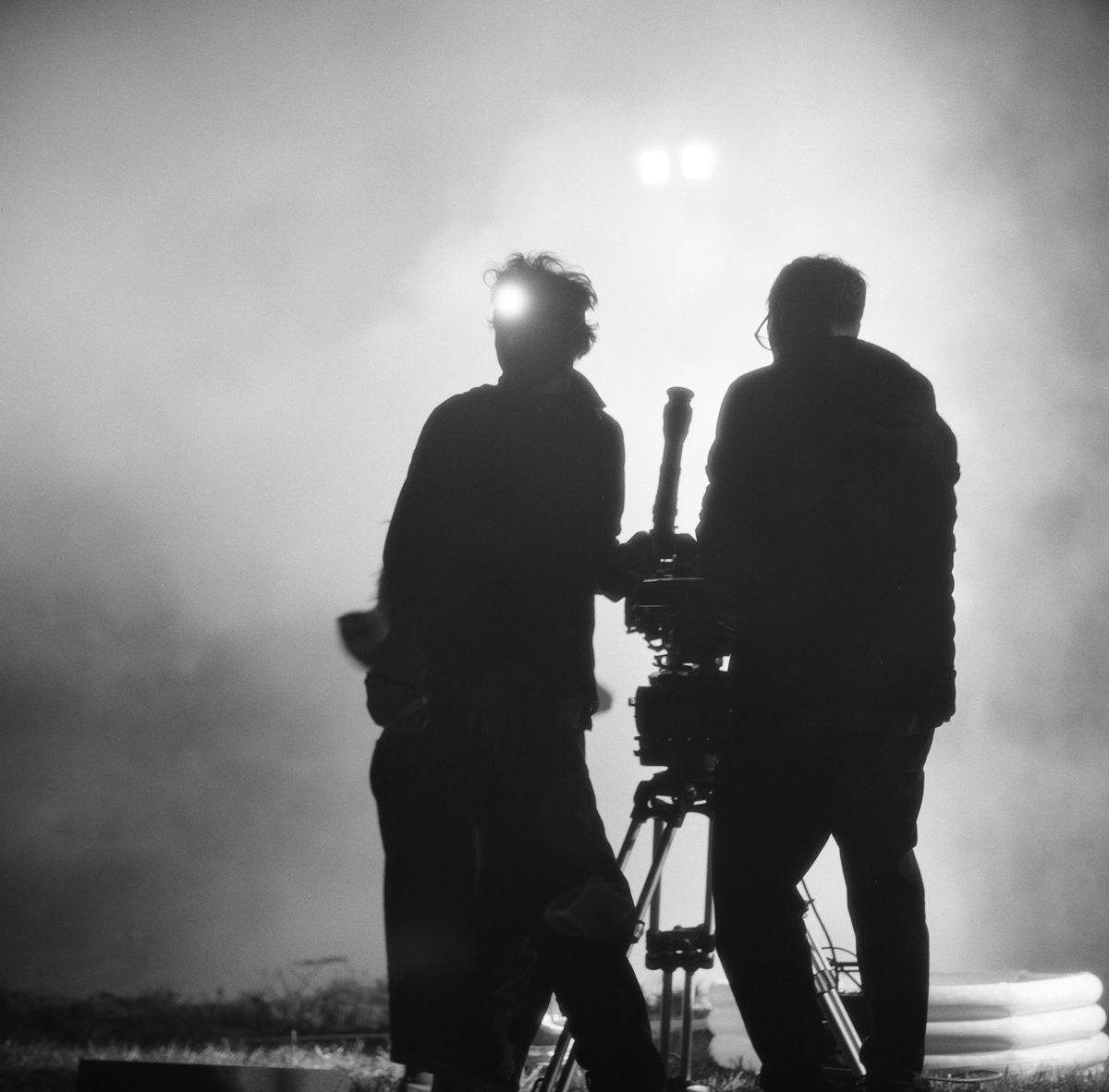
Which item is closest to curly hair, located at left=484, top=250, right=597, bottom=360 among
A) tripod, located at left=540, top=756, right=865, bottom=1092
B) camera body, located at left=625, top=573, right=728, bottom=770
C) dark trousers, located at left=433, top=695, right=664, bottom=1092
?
camera body, located at left=625, top=573, right=728, bottom=770

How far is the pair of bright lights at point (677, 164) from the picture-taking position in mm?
4086

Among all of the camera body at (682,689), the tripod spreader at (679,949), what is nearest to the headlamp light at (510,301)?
the camera body at (682,689)

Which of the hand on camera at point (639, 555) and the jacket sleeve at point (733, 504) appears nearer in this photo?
the jacket sleeve at point (733, 504)

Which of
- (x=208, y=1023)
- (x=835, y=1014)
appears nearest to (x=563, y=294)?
(x=835, y=1014)

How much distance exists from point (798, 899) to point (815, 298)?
897 mm

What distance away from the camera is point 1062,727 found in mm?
3924

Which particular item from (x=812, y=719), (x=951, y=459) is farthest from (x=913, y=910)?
(x=951, y=459)

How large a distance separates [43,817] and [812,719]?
3086mm

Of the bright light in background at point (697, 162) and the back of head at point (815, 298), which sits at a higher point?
the bright light in background at point (697, 162)

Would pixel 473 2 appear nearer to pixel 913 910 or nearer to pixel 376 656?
pixel 376 656

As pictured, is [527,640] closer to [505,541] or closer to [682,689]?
[505,541]

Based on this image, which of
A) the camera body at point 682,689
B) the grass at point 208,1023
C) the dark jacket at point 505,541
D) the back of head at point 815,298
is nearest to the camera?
the dark jacket at point 505,541

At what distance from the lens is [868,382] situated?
1729mm

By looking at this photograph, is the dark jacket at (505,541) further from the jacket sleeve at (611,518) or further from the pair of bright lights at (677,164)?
the pair of bright lights at (677,164)
